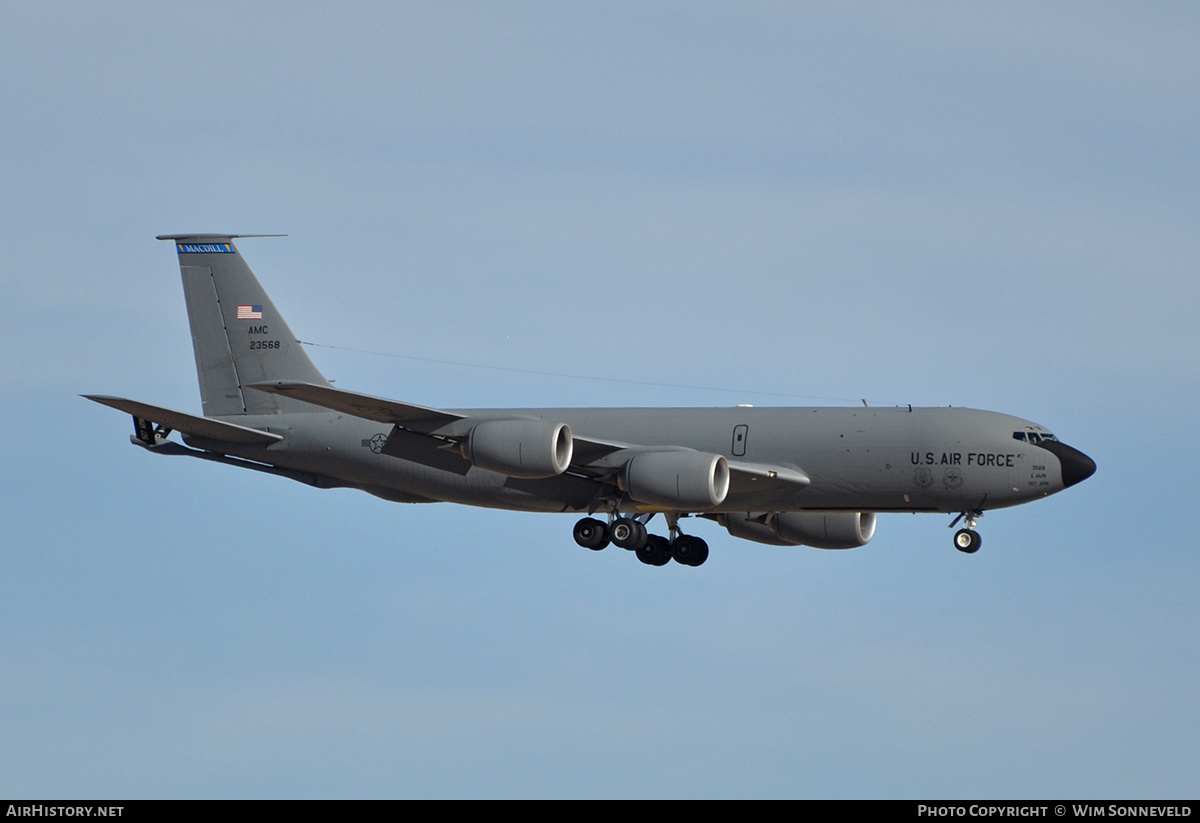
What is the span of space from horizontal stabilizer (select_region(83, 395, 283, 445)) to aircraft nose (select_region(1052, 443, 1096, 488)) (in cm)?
2329

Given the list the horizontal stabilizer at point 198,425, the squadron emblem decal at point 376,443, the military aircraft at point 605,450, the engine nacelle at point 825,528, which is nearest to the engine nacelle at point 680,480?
the military aircraft at point 605,450

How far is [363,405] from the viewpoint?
52.5 meters

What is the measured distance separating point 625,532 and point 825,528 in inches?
311

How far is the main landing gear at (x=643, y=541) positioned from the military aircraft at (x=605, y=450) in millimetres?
43

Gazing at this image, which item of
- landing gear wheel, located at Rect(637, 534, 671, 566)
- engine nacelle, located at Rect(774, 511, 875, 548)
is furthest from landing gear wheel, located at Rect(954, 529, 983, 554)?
landing gear wheel, located at Rect(637, 534, 671, 566)

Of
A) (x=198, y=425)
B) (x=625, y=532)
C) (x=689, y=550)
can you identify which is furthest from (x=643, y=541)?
(x=198, y=425)

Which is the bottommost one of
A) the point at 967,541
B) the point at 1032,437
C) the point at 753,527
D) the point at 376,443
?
the point at 967,541

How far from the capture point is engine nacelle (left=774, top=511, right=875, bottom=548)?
6009 cm

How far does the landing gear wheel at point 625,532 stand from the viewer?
182 ft

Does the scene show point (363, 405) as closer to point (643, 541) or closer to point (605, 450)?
point (605, 450)

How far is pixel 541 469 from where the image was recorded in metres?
51.4

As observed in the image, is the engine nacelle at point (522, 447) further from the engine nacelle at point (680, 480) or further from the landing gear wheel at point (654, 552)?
the landing gear wheel at point (654, 552)

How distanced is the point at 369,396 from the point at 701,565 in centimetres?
1239

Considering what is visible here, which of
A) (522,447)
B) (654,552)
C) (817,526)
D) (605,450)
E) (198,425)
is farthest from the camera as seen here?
(817,526)
